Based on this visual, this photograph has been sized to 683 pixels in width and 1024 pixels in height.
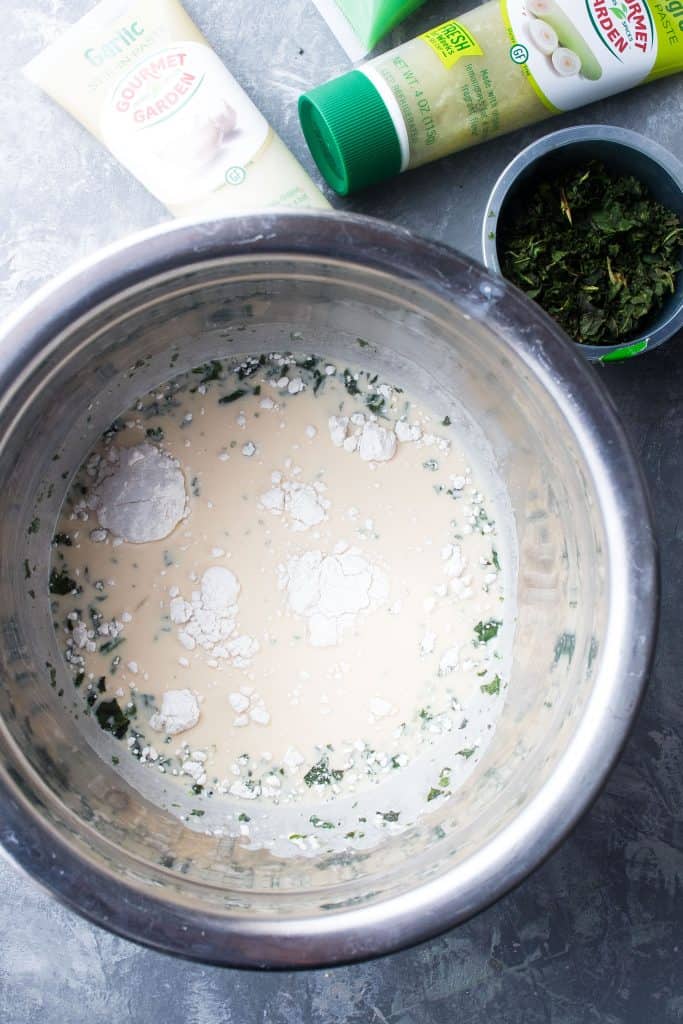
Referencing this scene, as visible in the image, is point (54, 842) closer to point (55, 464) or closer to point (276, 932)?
point (276, 932)

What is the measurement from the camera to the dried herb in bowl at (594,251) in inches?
37.5

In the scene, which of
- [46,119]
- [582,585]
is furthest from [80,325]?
[582,585]

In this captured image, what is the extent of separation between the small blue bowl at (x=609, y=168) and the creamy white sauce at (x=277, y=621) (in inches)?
8.3

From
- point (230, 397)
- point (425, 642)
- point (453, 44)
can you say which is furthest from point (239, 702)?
point (453, 44)

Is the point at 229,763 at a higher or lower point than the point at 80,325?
lower

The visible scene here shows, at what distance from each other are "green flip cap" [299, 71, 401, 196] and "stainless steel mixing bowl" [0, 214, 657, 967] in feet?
0.49

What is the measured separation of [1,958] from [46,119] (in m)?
0.84

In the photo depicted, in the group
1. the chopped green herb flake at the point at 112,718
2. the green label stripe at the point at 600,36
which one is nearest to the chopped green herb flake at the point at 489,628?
the chopped green herb flake at the point at 112,718

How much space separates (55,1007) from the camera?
1.00 metres

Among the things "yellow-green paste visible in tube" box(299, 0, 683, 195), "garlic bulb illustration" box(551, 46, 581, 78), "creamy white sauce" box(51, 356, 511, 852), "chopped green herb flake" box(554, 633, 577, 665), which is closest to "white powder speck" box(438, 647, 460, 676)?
"creamy white sauce" box(51, 356, 511, 852)

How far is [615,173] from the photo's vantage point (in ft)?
3.19

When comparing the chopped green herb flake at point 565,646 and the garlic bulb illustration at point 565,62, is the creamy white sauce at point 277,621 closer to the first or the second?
the chopped green herb flake at point 565,646

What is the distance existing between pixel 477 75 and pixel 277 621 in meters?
0.55

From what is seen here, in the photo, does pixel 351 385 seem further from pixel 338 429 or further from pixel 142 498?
pixel 142 498
